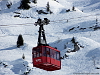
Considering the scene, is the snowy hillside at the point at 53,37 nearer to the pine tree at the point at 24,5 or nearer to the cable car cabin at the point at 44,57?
the pine tree at the point at 24,5

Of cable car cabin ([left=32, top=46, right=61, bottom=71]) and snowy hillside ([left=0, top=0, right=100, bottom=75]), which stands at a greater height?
cable car cabin ([left=32, top=46, right=61, bottom=71])

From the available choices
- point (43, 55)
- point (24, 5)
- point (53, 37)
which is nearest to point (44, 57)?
point (43, 55)

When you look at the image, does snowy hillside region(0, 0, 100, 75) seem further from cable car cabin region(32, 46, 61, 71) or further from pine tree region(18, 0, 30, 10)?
cable car cabin region(32, 46, 61, 71)

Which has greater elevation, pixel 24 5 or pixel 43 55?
pixel 43 55

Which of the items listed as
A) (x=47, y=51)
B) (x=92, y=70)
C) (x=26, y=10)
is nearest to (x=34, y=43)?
(x=92, y=70)

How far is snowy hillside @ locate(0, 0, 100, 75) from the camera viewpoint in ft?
228

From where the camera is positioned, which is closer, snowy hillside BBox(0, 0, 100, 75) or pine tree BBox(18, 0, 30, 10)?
snowy hillside BBox(0, 0, 100, 75)

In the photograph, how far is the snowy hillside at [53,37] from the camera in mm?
69438

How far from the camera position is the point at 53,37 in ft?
326

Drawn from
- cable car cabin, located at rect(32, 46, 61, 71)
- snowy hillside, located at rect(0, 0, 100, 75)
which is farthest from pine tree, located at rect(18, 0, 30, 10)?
cable car cabin, located at rect(32, 46, 61, 71)

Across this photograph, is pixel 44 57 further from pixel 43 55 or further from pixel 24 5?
pixel 24 5

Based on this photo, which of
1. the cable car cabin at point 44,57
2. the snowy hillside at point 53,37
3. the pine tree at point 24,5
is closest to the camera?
the cable car cabin at point 44,57

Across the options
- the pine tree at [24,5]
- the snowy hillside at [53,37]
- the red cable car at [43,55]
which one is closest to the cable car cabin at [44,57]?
the red cable car at [43,55]

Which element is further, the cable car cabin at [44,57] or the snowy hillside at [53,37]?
the snowy hillside at [53,37]
